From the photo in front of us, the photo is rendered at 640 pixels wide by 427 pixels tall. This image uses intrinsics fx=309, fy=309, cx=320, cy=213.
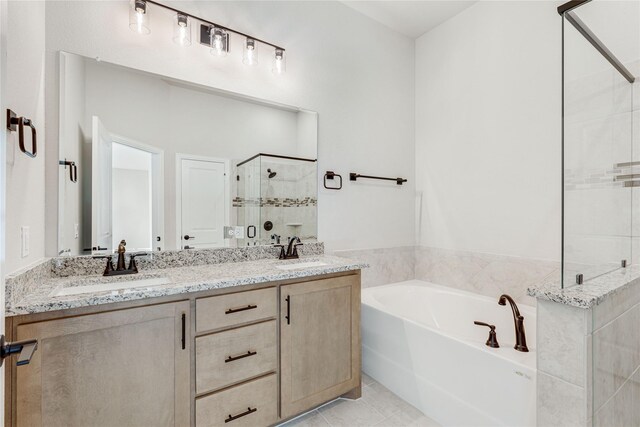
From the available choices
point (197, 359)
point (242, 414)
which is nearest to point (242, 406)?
point (242, 414)

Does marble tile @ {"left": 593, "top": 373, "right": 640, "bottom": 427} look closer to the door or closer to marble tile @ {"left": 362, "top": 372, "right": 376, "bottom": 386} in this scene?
marble tile @ {"left": 362, "top": 372, "right": 376, "bottom": 386}

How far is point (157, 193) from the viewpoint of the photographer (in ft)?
6.09

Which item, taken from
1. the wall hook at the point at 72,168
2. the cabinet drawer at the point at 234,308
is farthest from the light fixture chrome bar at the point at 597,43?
the wall hook at the point at 72,168

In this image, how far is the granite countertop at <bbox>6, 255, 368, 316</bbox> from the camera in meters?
1.15

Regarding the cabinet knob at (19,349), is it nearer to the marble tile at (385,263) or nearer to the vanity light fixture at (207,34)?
the vanity light fixture at (207,34)

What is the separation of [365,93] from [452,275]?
5.99 ft

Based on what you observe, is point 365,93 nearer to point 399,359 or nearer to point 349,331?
point 349,331

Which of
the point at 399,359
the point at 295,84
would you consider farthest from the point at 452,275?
the point at 295,84

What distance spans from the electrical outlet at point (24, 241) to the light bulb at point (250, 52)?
1594mm

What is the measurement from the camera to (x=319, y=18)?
99.7 inches

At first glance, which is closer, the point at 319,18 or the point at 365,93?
the point at 319,18

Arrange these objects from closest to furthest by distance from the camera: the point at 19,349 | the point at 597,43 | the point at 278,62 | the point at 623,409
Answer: the point at 19,349, the point at 623,409, the point at 597,43, the point at 278,62

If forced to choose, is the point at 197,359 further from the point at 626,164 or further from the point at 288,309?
the point at 626,164

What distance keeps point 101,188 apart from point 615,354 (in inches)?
103
